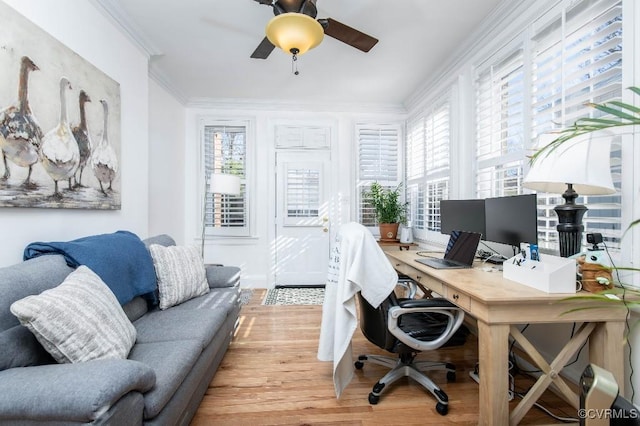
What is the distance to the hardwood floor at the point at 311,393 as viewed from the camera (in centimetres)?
169

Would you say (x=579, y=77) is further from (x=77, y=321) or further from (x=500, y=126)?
(x=77, y=321)

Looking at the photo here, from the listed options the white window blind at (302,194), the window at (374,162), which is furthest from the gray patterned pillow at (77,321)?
the window at (374,162)

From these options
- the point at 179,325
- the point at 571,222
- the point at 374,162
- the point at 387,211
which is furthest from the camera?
the point at 374,162

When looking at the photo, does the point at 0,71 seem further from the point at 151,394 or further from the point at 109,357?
the point at 151,394

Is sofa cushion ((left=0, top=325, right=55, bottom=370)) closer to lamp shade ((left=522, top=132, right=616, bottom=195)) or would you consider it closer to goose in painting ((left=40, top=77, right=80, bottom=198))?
goose in painting ((left=40, top=77, right=80, bottom=198))

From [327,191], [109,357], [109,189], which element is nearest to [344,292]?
[109,357]

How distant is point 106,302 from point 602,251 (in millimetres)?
2451

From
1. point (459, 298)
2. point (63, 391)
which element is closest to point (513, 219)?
point (459, 298)

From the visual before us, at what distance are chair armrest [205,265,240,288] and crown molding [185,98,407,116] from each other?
2.57m

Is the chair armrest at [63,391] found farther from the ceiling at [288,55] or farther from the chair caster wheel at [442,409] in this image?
the ceiling at [288,55]

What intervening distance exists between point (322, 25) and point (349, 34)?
0.26 m

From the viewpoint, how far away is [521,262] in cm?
169

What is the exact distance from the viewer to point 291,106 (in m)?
4.41

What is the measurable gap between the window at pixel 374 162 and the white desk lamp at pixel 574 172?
9.65ft
